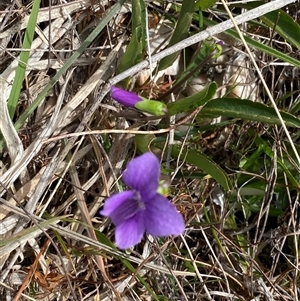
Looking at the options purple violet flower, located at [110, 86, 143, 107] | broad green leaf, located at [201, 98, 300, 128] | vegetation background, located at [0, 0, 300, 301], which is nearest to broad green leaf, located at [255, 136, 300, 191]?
vegetation background, located at [0, 0, 300, 301]

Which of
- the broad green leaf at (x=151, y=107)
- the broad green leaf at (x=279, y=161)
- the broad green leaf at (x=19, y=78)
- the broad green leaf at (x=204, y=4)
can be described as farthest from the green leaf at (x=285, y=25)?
the broad green leaf at (x=19, y=78)

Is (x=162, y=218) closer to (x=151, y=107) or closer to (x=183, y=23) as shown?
(x=151, y=107)

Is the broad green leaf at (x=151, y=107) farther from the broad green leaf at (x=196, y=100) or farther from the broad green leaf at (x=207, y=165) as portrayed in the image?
the broad green leaf at (x=207, y=165)

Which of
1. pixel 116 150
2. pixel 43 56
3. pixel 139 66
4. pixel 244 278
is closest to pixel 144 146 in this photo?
pixel 116 150

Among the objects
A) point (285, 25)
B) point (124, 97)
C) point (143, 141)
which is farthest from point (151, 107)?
point (285, 25)

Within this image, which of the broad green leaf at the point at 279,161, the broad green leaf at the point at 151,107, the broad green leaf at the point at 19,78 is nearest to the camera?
the broad green leaf at the point at 151,107

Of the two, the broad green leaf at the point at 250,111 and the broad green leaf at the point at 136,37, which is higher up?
the broad green leaf at the point at 136,37

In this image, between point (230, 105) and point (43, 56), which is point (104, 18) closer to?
point (43, 56)
